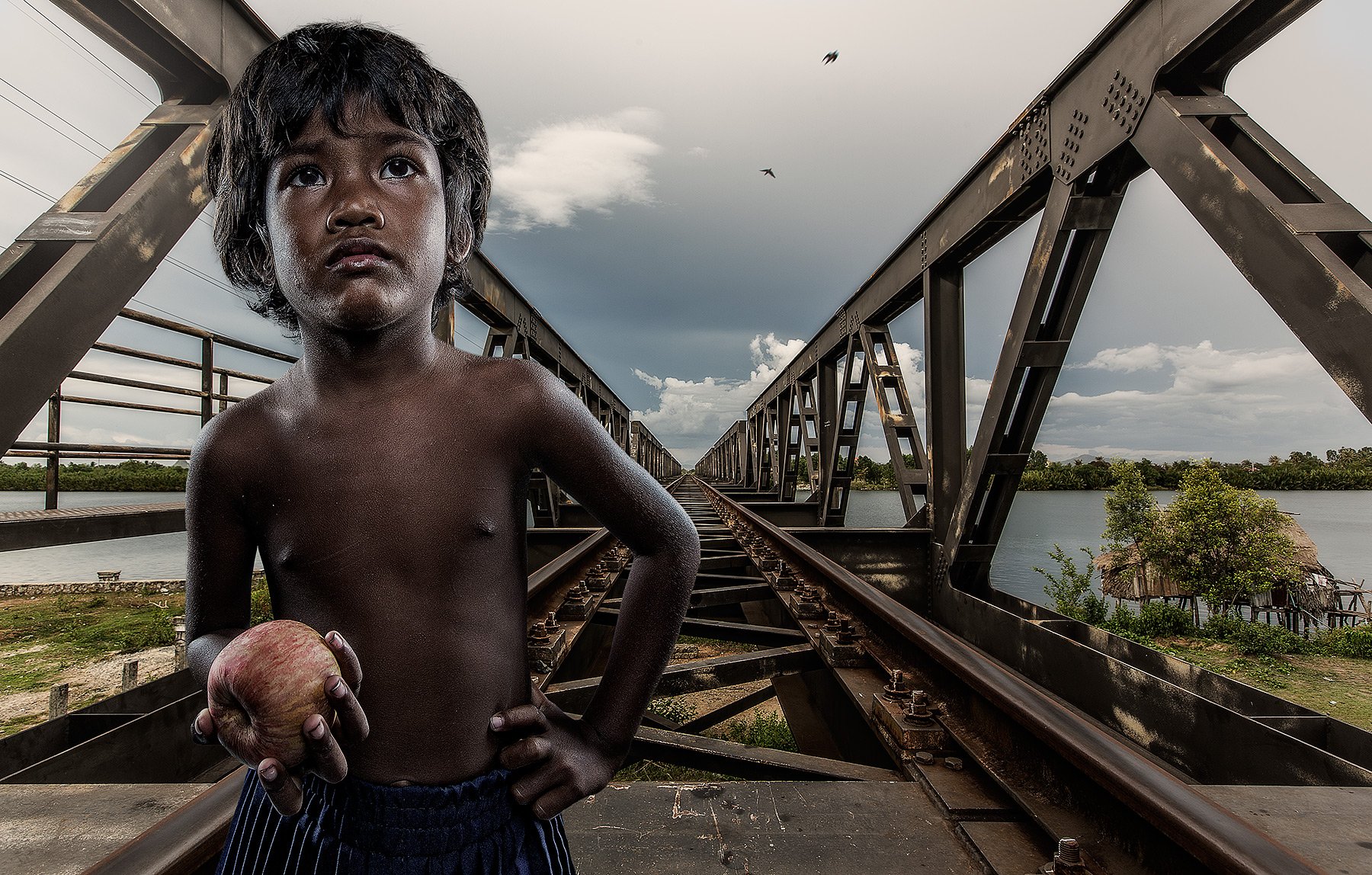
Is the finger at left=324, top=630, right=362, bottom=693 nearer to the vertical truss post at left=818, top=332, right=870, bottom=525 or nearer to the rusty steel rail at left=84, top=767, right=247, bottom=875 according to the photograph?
the rusty steel rail at left=84, top=767, right=247, bottom=875

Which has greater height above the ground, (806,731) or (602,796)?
(602,796)

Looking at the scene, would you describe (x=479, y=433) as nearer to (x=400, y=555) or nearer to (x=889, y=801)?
(x=400, y=555)

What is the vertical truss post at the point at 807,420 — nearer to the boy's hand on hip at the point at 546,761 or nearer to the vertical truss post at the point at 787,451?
the vertical truss post at the point at 787,451

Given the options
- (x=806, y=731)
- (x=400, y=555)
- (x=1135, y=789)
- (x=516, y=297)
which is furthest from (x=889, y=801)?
(x=516, y=297)

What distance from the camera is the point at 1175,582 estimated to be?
17844 mm

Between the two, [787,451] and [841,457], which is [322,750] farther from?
[787,451]

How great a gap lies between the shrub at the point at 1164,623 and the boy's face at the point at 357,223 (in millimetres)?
18415

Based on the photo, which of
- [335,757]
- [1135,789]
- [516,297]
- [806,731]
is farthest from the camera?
[516,297]

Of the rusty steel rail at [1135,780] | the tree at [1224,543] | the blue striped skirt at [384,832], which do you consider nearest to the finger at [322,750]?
the blue striped skirt at [384,832]

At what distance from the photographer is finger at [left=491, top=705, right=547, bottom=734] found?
0.87 meters

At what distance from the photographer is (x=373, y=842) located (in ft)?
2.75

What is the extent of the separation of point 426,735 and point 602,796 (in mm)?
885

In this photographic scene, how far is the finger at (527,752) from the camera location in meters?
0.87

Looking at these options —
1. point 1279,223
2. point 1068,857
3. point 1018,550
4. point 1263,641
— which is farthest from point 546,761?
point 1018,550
